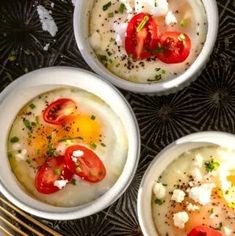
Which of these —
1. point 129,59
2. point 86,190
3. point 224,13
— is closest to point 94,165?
point 86,190

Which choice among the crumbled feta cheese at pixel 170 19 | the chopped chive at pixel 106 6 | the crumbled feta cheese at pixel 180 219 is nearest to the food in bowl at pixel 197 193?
the crumbled feta cheese at pixel 180 219

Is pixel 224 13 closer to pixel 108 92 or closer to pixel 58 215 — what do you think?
pixel 108 92

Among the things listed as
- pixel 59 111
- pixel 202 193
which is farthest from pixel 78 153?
pixel 202 193

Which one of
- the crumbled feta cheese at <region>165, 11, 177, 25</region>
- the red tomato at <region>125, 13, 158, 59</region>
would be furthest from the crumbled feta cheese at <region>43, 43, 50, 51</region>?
the crumbled feta cheese at <region>165, 11, 177, 25</region>

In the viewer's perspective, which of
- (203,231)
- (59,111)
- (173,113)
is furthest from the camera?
(173,113)

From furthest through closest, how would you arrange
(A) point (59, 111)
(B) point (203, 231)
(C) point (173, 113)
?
(C) point (173, 113)
(A) point (59, 111)
(B) point (203, 231)

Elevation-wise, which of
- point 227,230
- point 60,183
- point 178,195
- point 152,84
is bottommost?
point 227,230

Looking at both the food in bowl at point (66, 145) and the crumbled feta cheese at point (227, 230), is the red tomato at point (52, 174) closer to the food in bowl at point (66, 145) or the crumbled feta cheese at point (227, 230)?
the food in bowl at point (66, 145)

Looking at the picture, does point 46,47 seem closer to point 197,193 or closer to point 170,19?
point 170,19

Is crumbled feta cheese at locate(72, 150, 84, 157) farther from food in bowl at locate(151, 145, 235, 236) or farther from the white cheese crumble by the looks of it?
the white cheese crumble
